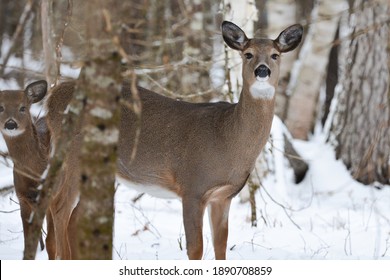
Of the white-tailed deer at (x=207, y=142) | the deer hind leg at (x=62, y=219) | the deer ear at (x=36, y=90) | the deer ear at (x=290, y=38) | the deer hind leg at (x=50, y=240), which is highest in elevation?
the deer ear at (x=290, y=38)

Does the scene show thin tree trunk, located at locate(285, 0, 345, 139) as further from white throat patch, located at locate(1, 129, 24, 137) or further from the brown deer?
white throat patch, located at locate(1, 129, 24, 137)

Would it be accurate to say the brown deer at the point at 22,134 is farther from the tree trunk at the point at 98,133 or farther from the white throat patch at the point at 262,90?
the tree trunk at the point at 98,133

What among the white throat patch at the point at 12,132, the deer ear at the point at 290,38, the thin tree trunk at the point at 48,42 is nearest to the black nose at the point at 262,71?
the deer ear at the point at 290,38

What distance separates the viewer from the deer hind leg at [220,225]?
6.34m

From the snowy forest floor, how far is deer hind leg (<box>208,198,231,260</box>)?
0.33 m

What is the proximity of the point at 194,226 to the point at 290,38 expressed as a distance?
161cm

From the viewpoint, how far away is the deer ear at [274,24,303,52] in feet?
20.9

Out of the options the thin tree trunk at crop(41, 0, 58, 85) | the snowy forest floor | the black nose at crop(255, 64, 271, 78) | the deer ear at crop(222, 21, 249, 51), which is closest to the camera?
the black nose at crop(255, 64, 271, 78)

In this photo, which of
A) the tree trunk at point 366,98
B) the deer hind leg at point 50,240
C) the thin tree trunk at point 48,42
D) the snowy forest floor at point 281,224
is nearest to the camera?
the deer hind leg at point 50,240

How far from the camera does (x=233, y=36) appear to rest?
6.46 m

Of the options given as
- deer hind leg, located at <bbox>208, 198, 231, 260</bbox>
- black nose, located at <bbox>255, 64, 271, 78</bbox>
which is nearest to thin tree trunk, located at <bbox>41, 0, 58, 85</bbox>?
deer hind leg, located at <bbox>208, 198, 231, 260</bbox>

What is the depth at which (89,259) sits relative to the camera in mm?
4273

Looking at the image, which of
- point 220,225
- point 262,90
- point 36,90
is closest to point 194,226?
point 220,225
